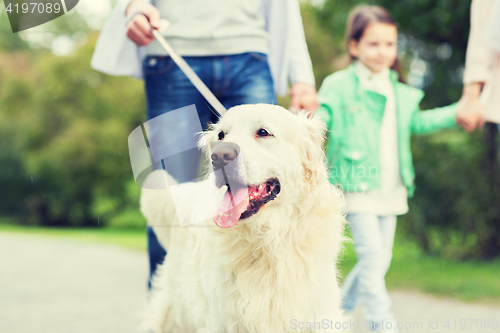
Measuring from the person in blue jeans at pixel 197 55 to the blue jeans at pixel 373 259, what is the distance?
35.3 inches

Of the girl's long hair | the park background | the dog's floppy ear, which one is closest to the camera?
the dog's floppy ear

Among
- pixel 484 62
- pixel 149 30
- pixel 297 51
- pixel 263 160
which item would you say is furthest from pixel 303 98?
pixel 484 62

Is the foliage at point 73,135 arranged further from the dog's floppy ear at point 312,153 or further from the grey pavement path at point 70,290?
the dog's floppy ear at point 312,153

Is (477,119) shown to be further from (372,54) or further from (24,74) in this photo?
(24,74)

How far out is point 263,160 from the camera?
2.02 metres

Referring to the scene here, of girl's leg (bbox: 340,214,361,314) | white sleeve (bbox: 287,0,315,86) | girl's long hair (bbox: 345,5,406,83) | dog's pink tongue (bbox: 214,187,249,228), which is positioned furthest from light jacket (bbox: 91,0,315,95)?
girl's leg (bbox: 340,214,361,314)

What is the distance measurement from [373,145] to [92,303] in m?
3.13

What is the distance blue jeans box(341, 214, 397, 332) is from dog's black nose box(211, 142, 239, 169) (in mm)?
1434

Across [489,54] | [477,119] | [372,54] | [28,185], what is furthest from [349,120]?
[28,185]

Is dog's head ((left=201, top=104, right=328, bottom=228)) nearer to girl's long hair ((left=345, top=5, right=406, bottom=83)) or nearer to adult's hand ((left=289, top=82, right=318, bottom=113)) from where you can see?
adult's hand ((left=289, top=82, right=318, bottom=113))

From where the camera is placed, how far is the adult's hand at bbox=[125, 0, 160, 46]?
2377 mm

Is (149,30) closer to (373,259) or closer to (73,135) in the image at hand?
(373,259)

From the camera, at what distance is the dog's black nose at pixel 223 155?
1885 mm

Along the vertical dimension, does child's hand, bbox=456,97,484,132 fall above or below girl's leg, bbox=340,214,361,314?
above
